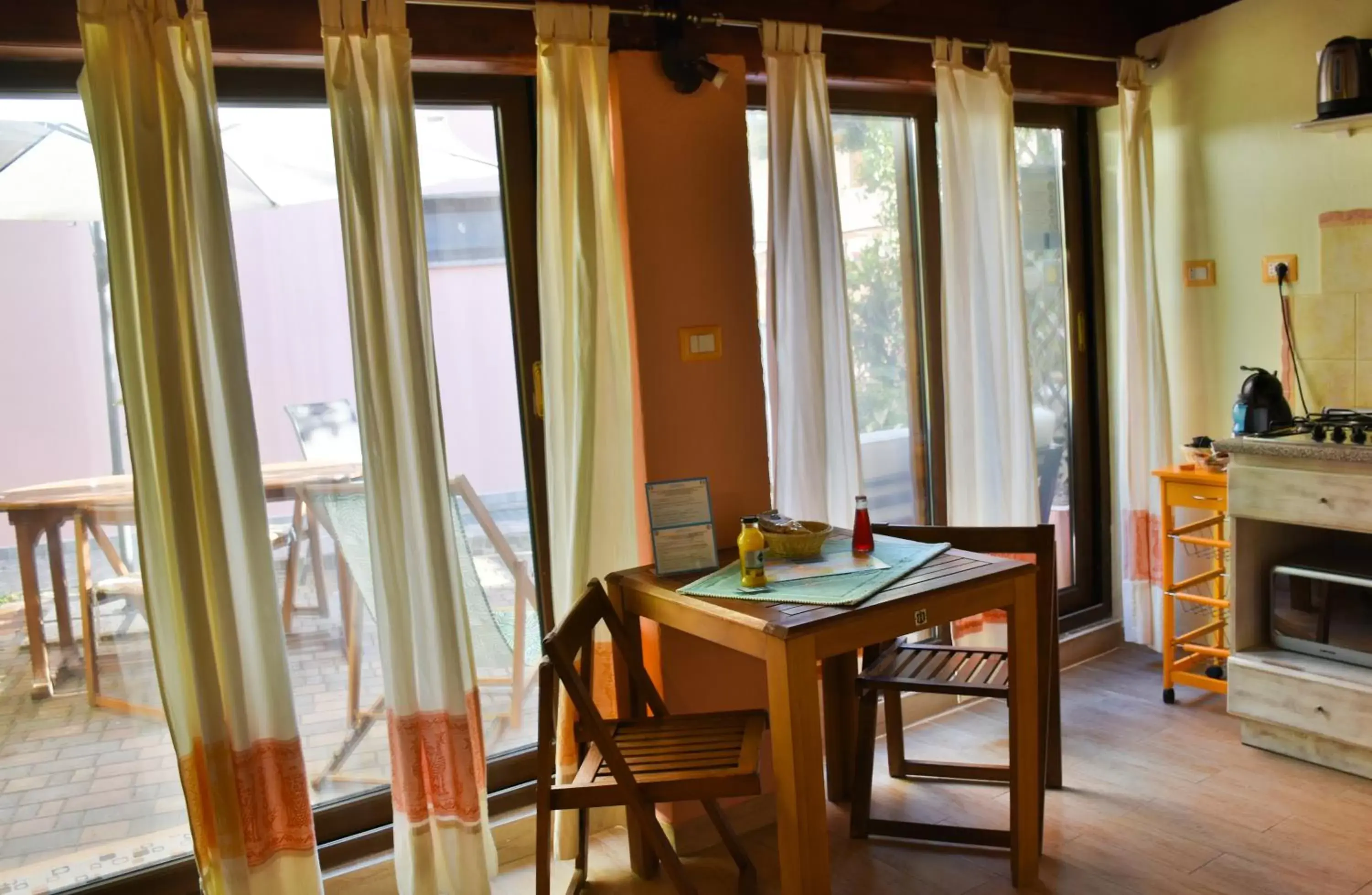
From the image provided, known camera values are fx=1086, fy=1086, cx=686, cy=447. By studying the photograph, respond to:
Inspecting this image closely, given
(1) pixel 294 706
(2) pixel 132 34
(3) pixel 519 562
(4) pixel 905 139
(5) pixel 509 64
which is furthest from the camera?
(4) pixel 905 139

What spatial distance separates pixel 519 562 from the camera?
297cm

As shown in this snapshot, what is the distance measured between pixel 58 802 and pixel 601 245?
180 centimetres

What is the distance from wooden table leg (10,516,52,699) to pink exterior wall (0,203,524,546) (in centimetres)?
6

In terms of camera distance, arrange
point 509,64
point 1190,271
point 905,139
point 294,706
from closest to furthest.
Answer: point 294,706 → point 509,64 → point 905,139 → point 1190,271

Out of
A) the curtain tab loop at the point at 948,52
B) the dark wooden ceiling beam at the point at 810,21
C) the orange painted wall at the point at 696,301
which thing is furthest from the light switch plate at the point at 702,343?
the curtain tab loop at the point at 948,52

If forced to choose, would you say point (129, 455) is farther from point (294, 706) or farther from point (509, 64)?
point (509, 64)

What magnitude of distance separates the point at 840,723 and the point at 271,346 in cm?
183

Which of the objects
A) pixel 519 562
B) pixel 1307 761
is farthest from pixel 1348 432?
pixel 519 562

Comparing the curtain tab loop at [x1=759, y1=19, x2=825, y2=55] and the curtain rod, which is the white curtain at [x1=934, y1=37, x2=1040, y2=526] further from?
the curtain tab loop at [x1=759, y1=19, x2=825, y2=55]

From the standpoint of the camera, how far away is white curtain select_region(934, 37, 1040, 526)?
3426 mm

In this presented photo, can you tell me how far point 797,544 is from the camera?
2.65m

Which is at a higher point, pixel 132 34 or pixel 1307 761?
pixel 132 34

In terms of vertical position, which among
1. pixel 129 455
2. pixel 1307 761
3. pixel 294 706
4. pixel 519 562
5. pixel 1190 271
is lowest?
pixel 1307 761

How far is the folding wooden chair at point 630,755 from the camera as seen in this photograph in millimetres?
2193
